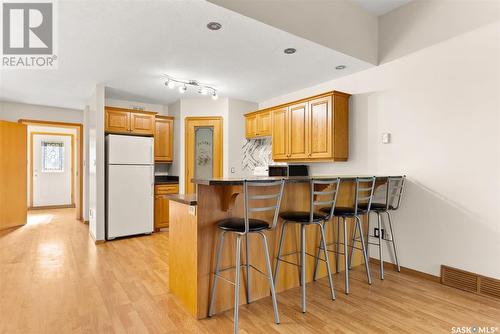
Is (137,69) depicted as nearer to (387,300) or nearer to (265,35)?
(265,35)

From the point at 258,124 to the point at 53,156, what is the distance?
6571mm

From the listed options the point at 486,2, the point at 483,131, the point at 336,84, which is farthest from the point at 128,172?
the point at 486,2

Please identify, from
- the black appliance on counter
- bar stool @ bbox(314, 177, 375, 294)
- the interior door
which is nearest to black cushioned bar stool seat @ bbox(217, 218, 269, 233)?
bar stool @ bbox(314, 177, 375, 294)

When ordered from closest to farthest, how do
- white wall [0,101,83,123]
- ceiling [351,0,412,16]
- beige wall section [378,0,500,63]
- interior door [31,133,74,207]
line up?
1. beige wall section [378,0,500,63]
2. ceiling [351,0,412,16]
3. white wall [0,101,83,123]
4. interior door [31,133,74,207]

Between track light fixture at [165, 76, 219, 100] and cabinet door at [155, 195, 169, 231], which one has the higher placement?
track light fixture at [165, 76, 219, 100]

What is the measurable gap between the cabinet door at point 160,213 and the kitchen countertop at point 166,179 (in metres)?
0.31

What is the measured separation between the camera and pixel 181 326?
2.03 m

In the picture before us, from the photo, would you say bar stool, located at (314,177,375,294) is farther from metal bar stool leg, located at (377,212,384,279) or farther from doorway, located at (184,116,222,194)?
doorway, located at (184,116,222,194)

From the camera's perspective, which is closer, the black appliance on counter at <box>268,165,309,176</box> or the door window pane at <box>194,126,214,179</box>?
the black appliance on counter at <box>268,165,309,176</box>

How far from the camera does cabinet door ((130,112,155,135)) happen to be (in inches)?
195

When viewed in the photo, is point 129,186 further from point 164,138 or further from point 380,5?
point 380,5

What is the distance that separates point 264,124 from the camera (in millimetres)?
4863

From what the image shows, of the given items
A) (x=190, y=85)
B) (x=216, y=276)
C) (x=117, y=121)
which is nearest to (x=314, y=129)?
(x=190, y=85)

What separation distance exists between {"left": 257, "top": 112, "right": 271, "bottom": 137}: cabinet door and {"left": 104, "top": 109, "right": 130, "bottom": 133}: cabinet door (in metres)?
2.36
